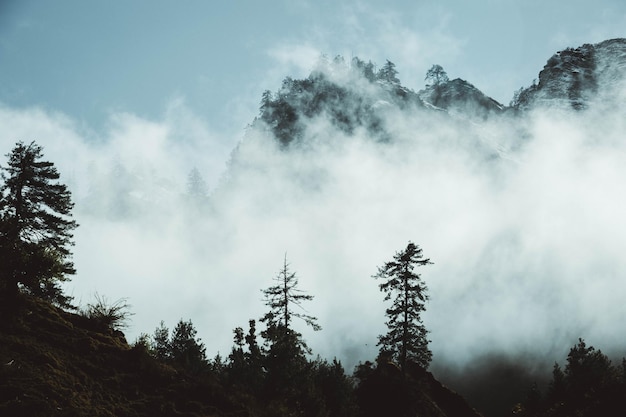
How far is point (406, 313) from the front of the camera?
3319cm

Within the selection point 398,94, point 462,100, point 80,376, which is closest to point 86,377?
point 80,376

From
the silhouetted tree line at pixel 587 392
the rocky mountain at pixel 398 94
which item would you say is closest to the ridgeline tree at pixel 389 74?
the rocky mountain at pixel 398 94

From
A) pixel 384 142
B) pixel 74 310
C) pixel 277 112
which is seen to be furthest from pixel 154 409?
pixel 384 142

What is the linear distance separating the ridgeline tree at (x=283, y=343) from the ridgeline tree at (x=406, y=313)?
22.1 ft

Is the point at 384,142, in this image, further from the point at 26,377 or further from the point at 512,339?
the point at 26,377

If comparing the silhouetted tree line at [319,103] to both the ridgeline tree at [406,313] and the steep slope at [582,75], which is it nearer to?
the steep slope at [582,75]

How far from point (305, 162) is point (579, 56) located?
459 ft

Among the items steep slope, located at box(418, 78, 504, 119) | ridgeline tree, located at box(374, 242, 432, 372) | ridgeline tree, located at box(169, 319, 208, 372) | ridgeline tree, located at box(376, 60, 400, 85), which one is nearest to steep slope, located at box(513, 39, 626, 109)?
steep slope, located at box(418, 78, 504, 119)

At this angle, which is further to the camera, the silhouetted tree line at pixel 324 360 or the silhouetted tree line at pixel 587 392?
the silhouetted tree line at pixel 324 360

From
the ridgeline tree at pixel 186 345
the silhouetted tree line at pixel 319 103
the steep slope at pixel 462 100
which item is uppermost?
the steep slope at pixel 462 100

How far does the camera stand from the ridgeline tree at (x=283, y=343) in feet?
78.3

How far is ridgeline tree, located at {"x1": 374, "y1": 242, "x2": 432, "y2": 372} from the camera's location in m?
32.8

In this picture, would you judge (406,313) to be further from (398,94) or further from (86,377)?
(398,94)

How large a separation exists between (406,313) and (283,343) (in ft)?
42.2
